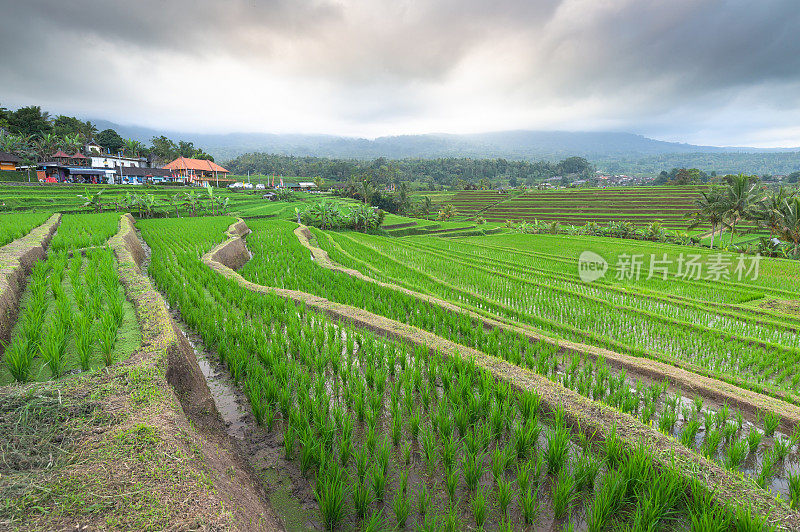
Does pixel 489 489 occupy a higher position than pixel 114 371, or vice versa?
pixel 114 371

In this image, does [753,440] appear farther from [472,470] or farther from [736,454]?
[472,470]

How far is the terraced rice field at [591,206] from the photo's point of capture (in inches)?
1809

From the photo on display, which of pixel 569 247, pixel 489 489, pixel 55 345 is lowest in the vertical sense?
pixel 569 247

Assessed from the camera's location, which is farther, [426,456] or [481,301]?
[481,301]

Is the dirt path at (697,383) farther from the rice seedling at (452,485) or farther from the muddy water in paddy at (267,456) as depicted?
the muddy water in paddy at (267,456)

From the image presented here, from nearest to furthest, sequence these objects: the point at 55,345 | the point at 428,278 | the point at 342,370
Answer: the point at 55,345, the point at 342,370, the point at 428,278

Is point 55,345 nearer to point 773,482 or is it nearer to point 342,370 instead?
point 342,370

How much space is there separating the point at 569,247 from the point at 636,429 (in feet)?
64.2

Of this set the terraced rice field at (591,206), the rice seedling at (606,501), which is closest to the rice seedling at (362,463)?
the rice seedling at (606,501)

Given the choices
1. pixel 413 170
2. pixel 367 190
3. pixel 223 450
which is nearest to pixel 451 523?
pixel 223 450

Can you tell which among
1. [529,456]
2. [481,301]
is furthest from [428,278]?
[529,456]

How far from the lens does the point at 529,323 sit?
7.07 meters

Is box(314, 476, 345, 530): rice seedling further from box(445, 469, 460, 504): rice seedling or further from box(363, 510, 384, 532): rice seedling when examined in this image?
box(445, 469, 460, 504): rice seedling

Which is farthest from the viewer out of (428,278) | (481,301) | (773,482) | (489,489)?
(428,278)
